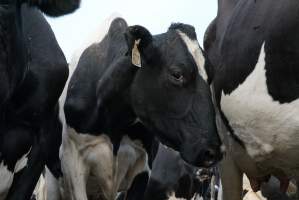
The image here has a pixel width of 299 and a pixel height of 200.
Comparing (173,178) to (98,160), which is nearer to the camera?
(98,160)

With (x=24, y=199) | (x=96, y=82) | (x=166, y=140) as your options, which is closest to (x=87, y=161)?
(x=96, y=82)

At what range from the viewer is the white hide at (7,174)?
15.6 feet

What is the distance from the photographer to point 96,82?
6.50m

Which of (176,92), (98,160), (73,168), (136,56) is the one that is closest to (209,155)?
(176,92)

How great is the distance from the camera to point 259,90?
171 inches

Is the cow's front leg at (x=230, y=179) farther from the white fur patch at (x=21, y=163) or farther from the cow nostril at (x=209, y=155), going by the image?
the white fur patch at (x=21, y=163)

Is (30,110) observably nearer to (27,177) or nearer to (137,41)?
(27,177)

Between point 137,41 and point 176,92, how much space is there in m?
0.52

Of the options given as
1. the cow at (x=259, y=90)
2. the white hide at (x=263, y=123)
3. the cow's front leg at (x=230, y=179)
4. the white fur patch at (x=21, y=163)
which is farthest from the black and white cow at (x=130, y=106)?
the white fur patch at (x=21, y=163)

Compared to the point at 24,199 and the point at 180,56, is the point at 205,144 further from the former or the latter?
the point at 24,199

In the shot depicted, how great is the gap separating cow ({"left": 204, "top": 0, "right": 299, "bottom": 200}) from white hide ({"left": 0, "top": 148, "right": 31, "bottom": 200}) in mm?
1411

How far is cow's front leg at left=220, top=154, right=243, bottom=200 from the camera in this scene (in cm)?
507

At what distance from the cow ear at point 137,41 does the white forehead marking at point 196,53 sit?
0.28 metres

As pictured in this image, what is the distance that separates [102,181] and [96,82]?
0.94 metres
